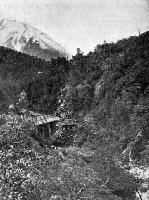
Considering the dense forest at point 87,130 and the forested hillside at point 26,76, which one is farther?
the forested hillside at point 26,76

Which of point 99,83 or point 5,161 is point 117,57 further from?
point 5,161

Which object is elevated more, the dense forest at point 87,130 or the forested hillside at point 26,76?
the forested hillside at point 26,76

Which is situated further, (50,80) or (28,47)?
(28,47)

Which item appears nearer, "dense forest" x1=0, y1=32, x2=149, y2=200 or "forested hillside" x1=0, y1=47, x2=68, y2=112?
"dense forest" x1=0, y1=32, x2=149, y2=200

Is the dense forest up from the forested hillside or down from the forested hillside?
down

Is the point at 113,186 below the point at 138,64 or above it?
below

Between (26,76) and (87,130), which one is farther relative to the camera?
(26,76)

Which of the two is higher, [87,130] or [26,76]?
[26,76]

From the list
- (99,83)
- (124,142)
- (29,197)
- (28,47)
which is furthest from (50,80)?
(28,47)
